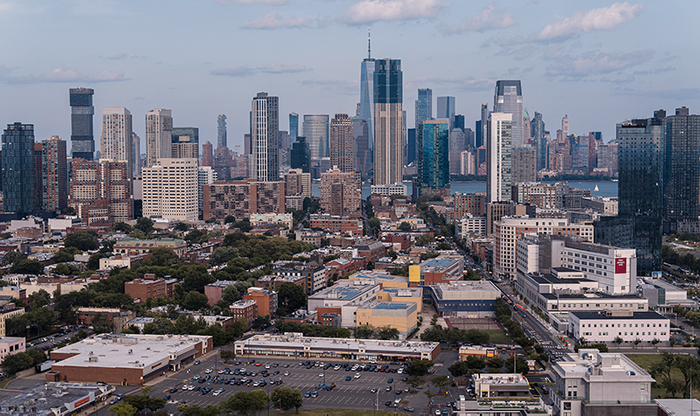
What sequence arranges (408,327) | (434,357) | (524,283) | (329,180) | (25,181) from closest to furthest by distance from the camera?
(434,357) → (408,327) → (524,283) → (25,181) → (329,180)

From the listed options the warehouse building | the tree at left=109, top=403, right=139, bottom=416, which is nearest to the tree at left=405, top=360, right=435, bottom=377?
the warehouse building

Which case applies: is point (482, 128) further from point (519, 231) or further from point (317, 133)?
point (519, 231)

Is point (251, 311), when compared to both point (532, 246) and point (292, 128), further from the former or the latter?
point (292, 128)

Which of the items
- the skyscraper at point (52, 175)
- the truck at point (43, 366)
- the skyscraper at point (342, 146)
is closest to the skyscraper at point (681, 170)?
the skyscraper at point (342, 146)

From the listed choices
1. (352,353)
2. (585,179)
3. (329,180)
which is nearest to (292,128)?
(585,179)

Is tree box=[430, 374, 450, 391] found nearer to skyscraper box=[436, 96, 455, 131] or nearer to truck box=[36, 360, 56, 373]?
truck box=[36, 360, 56, 373]

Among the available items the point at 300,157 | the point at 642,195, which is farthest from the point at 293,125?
the point at 642,195
